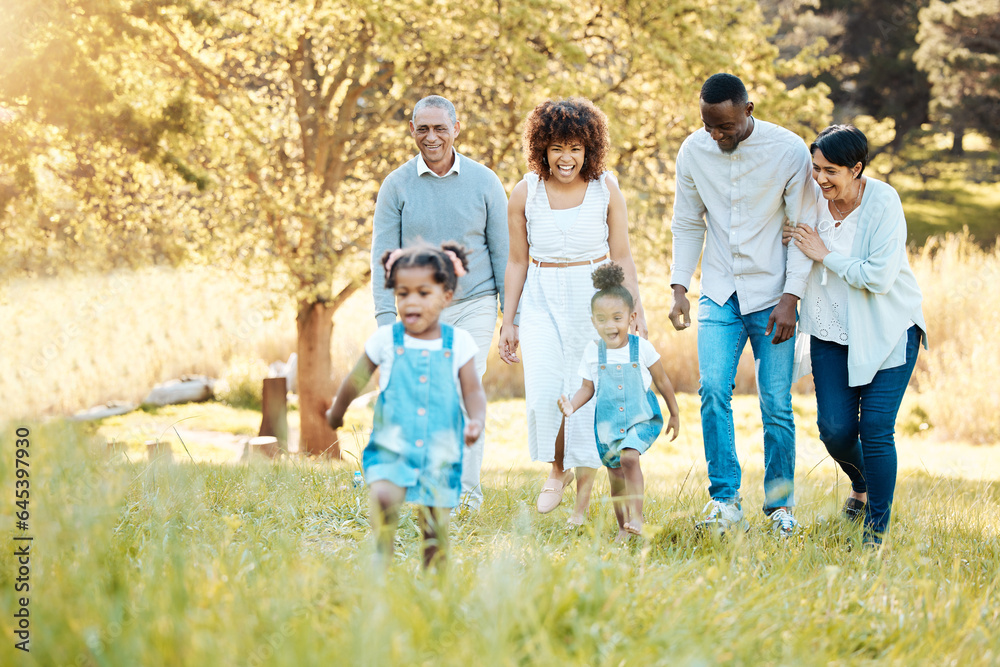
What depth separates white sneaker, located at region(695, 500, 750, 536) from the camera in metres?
3.65

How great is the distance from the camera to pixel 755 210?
13.0ft

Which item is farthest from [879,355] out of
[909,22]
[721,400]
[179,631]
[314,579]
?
[909,22]

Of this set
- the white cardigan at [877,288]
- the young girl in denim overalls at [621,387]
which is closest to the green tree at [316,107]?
the white cardigan at [877,288]

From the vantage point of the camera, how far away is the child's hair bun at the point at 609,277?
11.5 feet

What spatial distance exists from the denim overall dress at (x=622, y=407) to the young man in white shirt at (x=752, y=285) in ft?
1.62

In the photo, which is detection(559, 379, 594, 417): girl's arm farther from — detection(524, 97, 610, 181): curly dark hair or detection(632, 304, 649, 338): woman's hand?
detection(524, 97, 610, 181): curly dark hair

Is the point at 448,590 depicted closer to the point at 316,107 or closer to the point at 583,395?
the point at 583,395

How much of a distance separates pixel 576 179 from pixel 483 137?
541 centimetres

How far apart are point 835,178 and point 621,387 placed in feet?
4.55

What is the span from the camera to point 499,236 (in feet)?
14.0

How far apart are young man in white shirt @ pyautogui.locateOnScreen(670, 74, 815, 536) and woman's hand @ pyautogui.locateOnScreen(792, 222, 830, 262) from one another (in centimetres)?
5

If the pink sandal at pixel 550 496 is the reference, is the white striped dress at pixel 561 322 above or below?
above

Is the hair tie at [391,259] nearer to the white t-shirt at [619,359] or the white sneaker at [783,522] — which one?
the white t-shirt at [619,359]

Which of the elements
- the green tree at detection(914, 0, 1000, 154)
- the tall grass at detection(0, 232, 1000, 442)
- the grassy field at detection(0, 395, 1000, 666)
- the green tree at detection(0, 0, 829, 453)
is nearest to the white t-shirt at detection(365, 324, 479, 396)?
the grassy field at detection(0, 395, 1000, 666)
